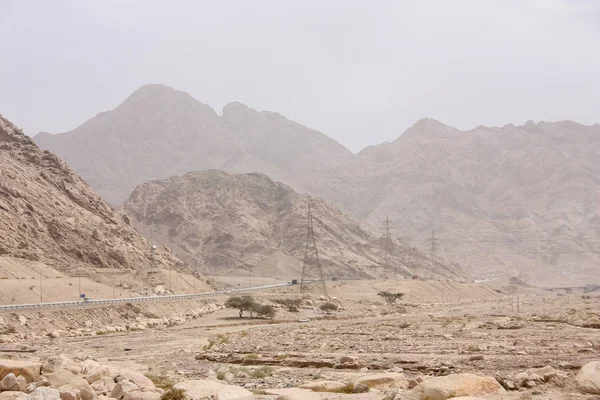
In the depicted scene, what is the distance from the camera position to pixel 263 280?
120 meters

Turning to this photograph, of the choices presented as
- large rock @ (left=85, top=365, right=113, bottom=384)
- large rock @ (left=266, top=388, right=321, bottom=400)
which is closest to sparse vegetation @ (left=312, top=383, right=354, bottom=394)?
large rock @ (left=266, top=388, right=321, bottom=400)

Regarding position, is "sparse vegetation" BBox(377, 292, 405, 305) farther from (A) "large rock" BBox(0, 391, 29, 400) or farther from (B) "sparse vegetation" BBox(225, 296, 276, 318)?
(A) "large rock" BBox(0, 391, 29, 400)

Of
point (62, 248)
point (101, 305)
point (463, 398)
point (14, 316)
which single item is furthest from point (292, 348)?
point (62, 248)

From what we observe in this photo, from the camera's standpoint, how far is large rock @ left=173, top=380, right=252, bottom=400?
13.2 m

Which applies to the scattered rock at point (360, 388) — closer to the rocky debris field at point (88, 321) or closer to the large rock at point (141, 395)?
the large rock at point (141, 395)

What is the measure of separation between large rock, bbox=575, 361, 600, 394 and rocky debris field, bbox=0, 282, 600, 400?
19 millimetres

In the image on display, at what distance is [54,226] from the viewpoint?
77.4 meters

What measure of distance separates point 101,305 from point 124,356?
84.6ft

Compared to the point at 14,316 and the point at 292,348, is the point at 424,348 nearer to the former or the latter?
the point at 292,348

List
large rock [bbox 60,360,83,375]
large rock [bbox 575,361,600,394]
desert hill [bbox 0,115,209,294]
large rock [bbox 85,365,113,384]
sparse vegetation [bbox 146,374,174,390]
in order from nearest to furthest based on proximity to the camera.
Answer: large rock [bbox 575,361,600,394] → large rock [bbox 85,365,113,384] → sparse vegetation [bbox 146,374,174,390] → large rock [bbox 60,360,83,375] → desert hill [bbox 0,115,209,294]

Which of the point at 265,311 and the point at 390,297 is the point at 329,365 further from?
the point at 390,297

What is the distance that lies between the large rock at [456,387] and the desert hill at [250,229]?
114273mm

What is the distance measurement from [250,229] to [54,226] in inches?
2791

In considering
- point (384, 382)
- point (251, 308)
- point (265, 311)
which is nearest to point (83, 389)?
point (384, 382)
